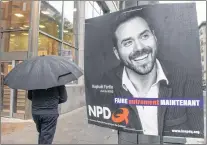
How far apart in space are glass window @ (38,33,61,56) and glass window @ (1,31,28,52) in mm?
571

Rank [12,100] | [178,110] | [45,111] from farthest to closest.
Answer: [12,100] < [45,111] < [178,110]

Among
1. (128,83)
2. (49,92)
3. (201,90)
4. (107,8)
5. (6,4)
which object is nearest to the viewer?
(201,90)

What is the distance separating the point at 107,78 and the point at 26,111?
7657mm

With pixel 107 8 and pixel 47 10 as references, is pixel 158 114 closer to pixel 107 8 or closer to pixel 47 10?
pixel 47 10

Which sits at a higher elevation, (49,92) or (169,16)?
(169,16)

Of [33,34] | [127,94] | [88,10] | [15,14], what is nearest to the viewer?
[127,94]

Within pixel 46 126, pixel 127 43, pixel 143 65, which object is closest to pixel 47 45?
pixel 46 126

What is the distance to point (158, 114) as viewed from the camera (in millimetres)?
2809

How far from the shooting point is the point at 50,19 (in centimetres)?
1198

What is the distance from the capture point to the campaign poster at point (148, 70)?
2.65 metres

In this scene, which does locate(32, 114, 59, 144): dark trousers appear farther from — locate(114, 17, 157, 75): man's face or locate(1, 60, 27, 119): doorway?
locate(1, 60, 27, 119): doorway

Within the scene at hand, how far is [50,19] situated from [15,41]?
2.01m

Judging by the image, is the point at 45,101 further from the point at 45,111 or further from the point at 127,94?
the point at 127,94

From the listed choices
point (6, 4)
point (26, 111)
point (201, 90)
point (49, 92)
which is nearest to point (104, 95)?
point (201, 90)
